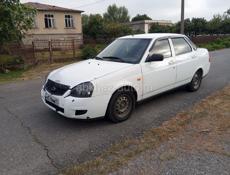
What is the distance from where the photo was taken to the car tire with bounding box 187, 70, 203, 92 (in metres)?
6.20

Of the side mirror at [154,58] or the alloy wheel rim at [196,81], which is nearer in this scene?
the side mirror at [154,58]

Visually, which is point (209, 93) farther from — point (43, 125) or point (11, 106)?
point (11, 106)

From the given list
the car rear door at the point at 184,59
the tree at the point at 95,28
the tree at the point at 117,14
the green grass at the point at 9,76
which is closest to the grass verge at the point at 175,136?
the car rear door at the point at 184,59

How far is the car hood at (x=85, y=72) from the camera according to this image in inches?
158

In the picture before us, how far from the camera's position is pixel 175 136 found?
3736mm

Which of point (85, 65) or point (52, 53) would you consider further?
point (52, 53)

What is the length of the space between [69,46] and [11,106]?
12660 mm

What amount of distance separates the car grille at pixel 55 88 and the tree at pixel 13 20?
737 centimetres

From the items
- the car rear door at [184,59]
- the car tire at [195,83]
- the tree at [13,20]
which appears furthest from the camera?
the tree at [13,20]

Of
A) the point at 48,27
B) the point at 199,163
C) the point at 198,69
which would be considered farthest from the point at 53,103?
the point at 48,27

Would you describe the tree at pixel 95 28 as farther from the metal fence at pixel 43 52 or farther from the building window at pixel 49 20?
the metal fence at pixel 43 52

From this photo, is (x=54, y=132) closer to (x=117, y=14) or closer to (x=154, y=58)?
(x=154, y=58)

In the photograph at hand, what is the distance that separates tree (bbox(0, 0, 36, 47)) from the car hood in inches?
288

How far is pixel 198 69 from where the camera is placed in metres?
6.32
